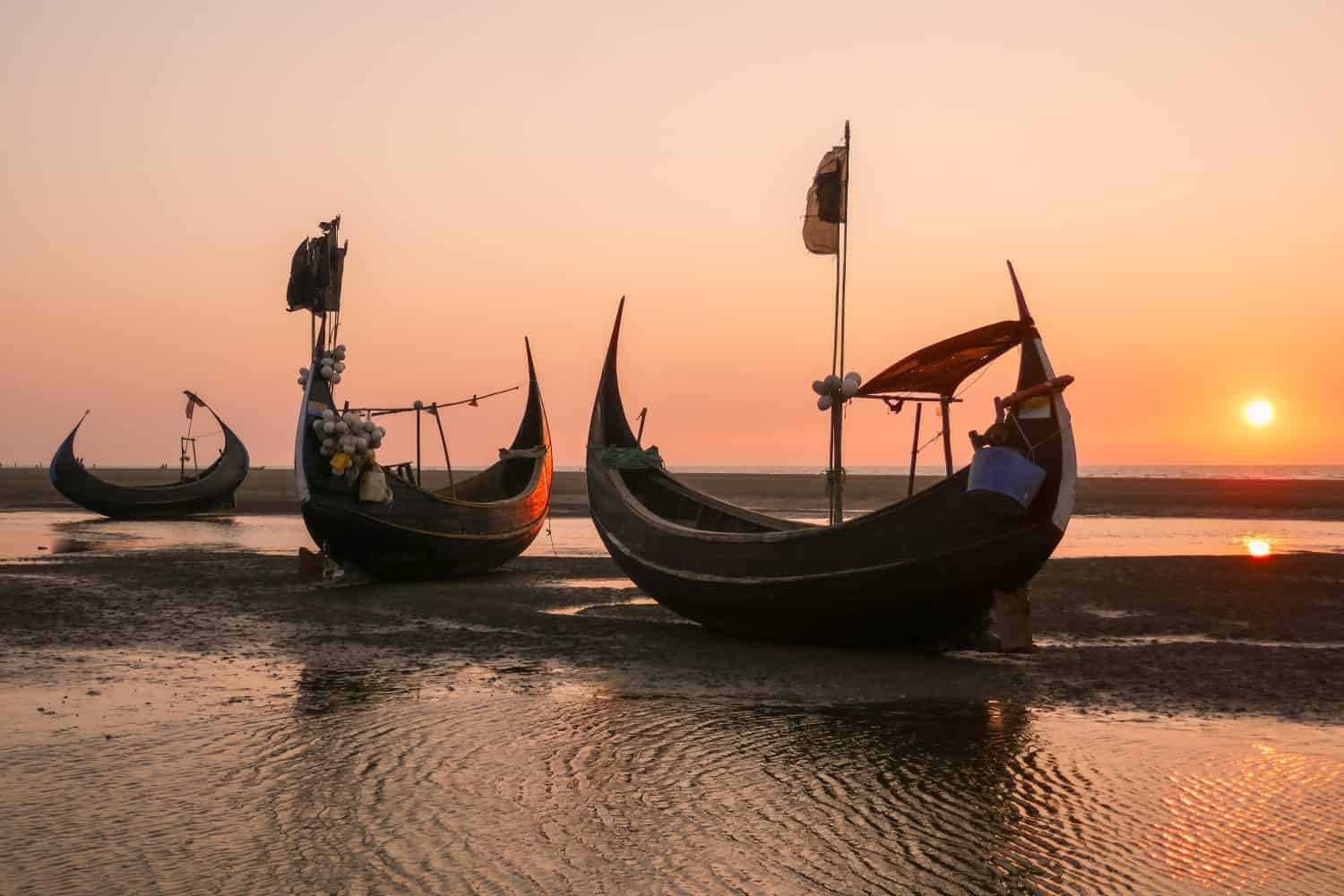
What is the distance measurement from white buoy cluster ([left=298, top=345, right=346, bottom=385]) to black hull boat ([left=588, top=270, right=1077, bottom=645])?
22.6 ft

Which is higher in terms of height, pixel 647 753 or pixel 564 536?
pixel 564 536

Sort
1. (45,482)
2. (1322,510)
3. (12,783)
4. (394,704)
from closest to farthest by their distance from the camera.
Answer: (12,783) → (394,704) → (1322,510) → (45,482)

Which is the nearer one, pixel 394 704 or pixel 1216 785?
pixel 1216 785

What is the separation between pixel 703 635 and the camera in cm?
1382

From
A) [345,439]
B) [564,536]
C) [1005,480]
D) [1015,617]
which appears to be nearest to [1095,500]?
[564,536]

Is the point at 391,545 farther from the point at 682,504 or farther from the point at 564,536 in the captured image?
the point at 564,536

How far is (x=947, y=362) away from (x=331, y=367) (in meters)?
11.0

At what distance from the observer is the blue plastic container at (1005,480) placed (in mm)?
10320

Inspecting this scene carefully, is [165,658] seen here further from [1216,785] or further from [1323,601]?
Result: [1323,601]

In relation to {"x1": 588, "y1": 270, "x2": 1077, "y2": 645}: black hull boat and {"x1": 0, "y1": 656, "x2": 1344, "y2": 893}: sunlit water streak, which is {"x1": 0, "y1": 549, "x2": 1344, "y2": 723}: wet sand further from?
{"x1": 0, "y1": 656, "x2": 1344, "y2": 893}: sunlit water streak

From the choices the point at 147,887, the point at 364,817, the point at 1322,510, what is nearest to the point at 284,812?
the point at 364,817

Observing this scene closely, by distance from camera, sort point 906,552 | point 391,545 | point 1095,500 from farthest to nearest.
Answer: point 1095,500, point 391,545, point 906,552

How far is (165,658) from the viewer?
11.8 m

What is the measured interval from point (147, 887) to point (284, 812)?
119 centimetres
